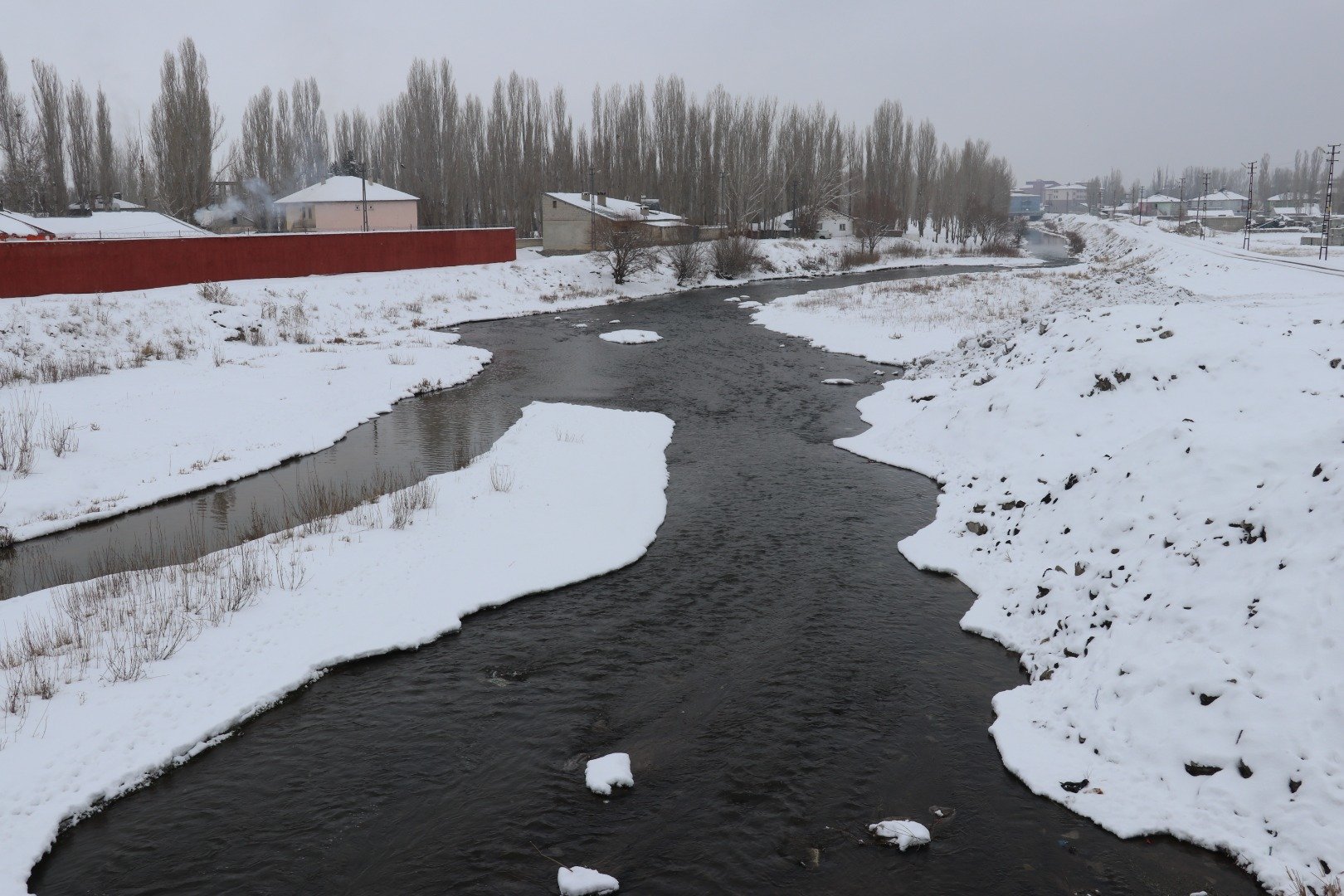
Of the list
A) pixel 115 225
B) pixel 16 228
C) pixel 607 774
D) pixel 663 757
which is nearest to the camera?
pixel 607 774

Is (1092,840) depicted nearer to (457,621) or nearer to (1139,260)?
(457,621)

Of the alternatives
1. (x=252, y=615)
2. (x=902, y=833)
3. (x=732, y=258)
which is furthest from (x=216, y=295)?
(x=732, y=258)

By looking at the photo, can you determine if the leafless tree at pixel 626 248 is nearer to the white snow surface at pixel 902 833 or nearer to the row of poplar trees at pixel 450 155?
the row of poplar trees at pixel 450 155

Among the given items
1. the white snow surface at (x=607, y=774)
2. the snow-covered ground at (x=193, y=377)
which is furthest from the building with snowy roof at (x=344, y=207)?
the white snow surface at (x=607, y=774)

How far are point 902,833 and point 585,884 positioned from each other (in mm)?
2376

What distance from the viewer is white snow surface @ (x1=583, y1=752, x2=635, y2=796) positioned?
23.6 feet

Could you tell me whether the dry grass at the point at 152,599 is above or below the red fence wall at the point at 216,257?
below

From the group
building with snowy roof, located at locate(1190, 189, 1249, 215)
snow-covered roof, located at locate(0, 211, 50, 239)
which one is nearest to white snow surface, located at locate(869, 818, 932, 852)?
snow-covered roof, located at locate(0, 211, 50, 239)

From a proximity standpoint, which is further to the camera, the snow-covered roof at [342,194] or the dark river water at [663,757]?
the snow-covered roof at [342,194]

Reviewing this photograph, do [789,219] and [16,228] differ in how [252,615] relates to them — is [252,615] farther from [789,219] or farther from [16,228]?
[789,219]

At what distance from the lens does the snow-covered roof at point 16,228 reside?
35784 mm

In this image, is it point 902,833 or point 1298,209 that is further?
point 1298,209

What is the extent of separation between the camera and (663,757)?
301 inches

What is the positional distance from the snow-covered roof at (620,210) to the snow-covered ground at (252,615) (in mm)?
47262
